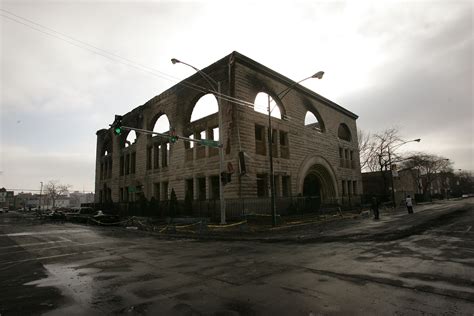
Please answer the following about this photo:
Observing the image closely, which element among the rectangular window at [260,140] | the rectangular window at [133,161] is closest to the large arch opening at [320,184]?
the rectangular window at [260,140]

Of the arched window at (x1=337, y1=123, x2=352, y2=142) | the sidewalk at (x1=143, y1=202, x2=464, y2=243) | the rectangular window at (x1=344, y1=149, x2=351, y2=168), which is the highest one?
the arched window at (x1=337, y1=123, x2=352, y2=142)

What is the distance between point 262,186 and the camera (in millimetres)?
27469

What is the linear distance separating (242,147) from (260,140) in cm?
379

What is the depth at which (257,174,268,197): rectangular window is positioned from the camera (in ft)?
89.0

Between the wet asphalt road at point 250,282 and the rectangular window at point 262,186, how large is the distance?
50.6 ft

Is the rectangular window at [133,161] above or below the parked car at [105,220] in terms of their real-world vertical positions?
above

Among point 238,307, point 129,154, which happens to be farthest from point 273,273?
point 129,154

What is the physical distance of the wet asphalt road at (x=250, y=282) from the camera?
520 centimetres

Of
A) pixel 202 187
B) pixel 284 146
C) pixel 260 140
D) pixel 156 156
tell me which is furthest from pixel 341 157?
pixel 156 156

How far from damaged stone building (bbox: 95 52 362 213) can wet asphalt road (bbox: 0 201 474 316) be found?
34.5ft

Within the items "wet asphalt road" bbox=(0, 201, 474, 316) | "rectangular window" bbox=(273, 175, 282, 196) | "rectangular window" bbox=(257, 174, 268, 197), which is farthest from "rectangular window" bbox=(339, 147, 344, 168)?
"wet asphalt road" bbox=(0, 201, 474, 316)

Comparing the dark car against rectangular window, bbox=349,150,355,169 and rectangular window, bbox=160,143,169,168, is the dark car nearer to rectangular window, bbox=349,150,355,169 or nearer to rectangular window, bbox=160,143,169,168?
rectangular window, bbox=160,143,169,168

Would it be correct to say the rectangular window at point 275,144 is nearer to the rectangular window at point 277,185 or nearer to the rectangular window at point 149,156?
the rectangular window at point 277,185

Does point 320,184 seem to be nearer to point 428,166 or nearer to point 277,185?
point 277,185
